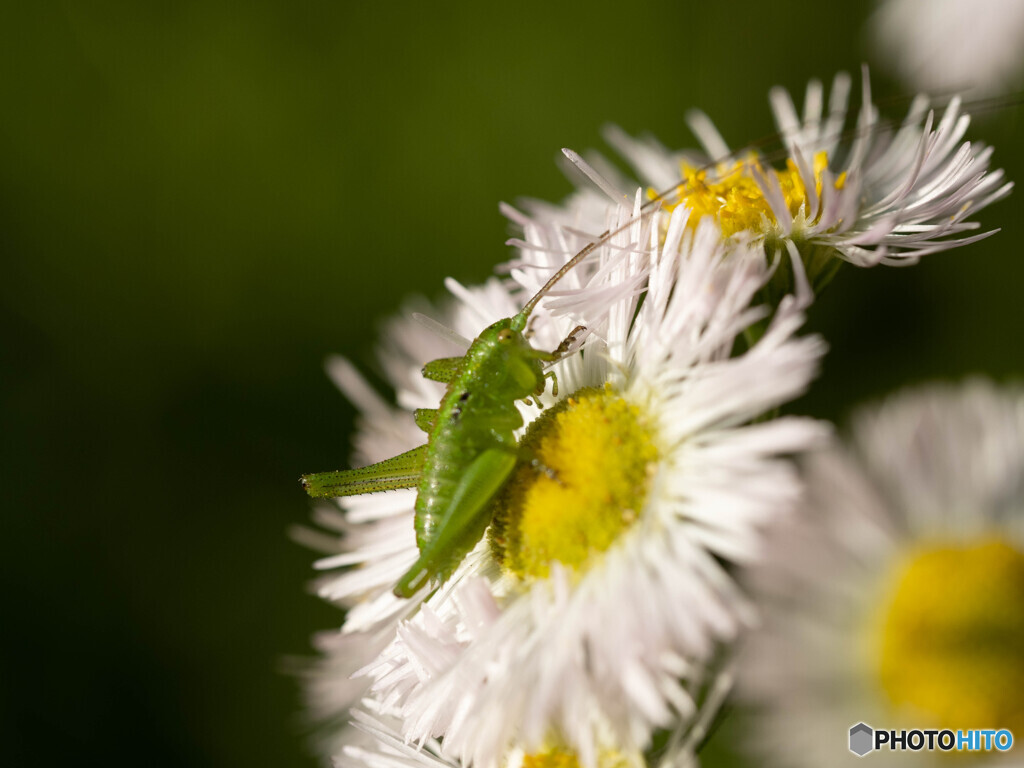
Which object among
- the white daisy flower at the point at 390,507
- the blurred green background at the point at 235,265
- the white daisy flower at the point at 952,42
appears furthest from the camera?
the blurred green background at the point at 235,265

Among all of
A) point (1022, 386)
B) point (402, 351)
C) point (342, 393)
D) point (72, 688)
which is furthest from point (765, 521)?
point (72, 688)

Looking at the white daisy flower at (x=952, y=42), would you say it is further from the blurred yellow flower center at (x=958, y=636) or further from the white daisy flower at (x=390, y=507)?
the white daisy flower at (x=390, y=507)

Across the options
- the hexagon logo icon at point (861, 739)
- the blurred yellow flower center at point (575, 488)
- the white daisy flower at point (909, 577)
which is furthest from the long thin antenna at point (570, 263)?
the hexagon logo icon at point (861, 739)

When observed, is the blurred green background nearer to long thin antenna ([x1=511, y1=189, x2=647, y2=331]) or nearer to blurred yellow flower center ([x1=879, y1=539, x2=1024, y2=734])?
blurred yellow flower center ([x1=879, y1=539, x2=1024, y2=734])

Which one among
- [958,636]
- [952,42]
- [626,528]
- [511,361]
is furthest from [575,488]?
[952,42]

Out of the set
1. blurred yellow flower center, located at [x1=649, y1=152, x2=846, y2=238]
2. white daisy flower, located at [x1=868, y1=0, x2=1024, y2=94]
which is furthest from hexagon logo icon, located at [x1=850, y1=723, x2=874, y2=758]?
white daisy flower, located at [x1=868, y1=0, x2=1024, y2=94]

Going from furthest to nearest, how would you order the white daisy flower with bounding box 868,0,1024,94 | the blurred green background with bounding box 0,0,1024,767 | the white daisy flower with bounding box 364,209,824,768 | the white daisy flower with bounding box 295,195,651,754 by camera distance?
the blurred green background with bounding box 0,0,1024,767
the white daisy flower with bounding box 868,0,1024,94
the white daisy flower with bounding box 295,195,651,754
the white daisy flower with bounding box 364,209,824,768

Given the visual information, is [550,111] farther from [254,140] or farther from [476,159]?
[254,140]
